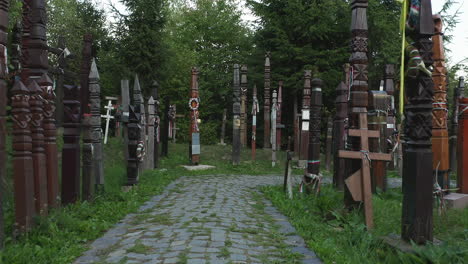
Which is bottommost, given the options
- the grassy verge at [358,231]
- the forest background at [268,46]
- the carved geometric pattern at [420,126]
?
the grassy verge at [358,231]

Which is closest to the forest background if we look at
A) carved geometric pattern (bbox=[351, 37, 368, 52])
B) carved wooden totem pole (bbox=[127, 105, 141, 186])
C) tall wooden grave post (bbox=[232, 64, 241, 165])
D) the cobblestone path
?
tall wooden grave post (bbox=[232, 64, 241, 165])

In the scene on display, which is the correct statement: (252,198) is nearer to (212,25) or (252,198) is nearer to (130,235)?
(130,235)

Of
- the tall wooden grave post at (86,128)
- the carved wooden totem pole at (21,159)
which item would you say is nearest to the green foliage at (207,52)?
the tall wooden grave post at (86,128)

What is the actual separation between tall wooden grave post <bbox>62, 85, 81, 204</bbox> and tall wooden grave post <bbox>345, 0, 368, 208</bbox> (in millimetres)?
4257

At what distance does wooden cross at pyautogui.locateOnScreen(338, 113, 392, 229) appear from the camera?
18.3ft

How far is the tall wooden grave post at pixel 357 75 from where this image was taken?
596 cm

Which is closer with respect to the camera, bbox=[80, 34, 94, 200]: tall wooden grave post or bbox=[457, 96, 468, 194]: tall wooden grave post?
bbox=[80, 34, 94, 200]: tall wooden grave post

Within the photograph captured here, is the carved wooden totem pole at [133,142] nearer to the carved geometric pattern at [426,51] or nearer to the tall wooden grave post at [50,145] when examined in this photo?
the tall wooden grave post at [50,145]

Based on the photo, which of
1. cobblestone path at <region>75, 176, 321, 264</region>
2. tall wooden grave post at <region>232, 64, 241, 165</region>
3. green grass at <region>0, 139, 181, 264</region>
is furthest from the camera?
tall wooden grave post at <region>232, 64, 241, 165</region>

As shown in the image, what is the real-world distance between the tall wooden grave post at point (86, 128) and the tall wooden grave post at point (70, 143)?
39 cm

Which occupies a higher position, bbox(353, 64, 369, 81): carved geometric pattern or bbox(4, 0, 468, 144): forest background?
bbox(4, 0, 468, 144): forest background

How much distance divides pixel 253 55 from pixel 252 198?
63.3 feet

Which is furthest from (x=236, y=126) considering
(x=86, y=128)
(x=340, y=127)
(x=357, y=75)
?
(x=357, y=75)

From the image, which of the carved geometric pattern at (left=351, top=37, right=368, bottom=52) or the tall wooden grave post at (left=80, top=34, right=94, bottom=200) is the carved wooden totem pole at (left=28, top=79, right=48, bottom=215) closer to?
the tall wooden grave post at (left=80, top=34, right=94, bottom=200)
